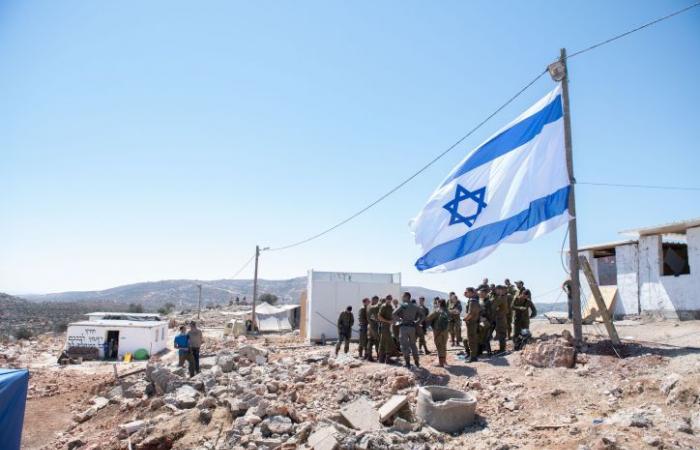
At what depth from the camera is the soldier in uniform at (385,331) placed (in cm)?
1223

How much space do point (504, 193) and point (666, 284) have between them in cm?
1012

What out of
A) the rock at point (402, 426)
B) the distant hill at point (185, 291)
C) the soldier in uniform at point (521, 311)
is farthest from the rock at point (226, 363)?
the distant hill at point (185, 291)

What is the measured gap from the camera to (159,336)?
25.7 metres

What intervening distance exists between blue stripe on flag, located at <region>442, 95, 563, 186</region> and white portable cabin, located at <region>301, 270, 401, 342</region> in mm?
13661

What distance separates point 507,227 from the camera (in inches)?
390

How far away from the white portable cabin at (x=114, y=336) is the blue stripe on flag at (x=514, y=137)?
19.8 m

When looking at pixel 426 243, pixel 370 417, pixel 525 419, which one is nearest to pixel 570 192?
pixel 426 243

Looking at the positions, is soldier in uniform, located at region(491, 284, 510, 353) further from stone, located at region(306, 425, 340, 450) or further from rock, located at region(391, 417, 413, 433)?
stone, located at region(306, 425, 340, 450)

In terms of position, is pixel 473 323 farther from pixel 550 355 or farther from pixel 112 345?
pixel 112 345

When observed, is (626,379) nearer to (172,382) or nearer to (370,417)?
(370,417)

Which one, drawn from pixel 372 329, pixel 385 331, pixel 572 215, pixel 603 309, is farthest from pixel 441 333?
pixel 572 215

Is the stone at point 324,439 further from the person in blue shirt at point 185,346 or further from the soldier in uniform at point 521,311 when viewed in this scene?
the person in blue shirt at point 185,346

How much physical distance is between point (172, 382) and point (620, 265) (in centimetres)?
1630

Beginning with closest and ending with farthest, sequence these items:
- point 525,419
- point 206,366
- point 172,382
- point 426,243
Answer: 1. point 525,419
2. point 426,243
3. point 172,382
4. point 206,366
